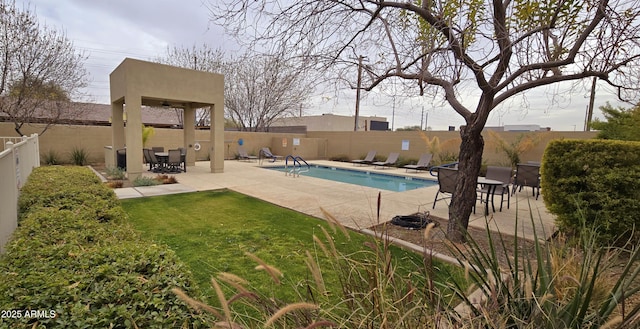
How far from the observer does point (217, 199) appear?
7.74 meters

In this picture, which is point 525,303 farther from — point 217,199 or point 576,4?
point 217,199

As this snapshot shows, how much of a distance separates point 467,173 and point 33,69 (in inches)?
632

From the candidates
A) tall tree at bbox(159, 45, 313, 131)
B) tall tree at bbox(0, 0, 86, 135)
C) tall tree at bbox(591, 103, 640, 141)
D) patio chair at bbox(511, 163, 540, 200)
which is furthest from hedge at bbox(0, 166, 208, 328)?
tall tree at bbox(159, 45, 313, 131)

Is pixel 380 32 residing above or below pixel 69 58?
below

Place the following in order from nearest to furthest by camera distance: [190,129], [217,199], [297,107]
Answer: [217,199], [190,129], [297,107]

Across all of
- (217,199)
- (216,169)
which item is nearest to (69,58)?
(216,169)

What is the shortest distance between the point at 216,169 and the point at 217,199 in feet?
18.1

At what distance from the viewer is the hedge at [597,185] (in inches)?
168

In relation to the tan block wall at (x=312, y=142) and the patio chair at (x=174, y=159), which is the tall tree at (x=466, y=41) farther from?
the tan block wall at (x=312, y=142)

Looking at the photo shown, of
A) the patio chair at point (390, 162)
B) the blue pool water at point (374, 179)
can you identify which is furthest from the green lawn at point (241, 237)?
the patio chair at point (390, 162)

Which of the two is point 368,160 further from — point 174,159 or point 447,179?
point 447,179

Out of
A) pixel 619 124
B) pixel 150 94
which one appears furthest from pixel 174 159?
pixel 619 124

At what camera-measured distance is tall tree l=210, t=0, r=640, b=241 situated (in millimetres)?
3709

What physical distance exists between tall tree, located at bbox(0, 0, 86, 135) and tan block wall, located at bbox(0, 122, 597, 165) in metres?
0.96
